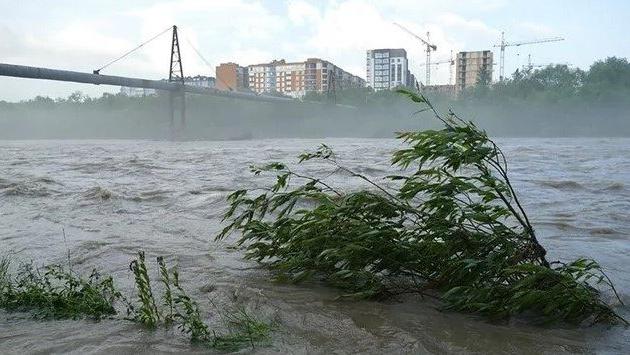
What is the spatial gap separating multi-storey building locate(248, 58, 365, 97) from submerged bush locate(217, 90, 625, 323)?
3799 inches

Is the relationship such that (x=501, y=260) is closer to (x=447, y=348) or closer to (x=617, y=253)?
(x=447, y=348)

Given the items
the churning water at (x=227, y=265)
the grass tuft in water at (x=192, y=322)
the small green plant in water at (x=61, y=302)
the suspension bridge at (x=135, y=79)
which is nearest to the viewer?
the grass tuft in water at (x=192, y=322)

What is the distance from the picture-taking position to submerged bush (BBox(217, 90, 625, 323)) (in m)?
3.40

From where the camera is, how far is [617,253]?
5555 mm

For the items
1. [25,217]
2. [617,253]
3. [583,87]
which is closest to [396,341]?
[617,253]

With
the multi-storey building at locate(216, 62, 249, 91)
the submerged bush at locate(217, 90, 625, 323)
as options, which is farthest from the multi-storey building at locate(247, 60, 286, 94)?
the submerged bush at locate(217, 90, 625, 323)

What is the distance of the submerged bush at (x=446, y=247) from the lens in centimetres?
340

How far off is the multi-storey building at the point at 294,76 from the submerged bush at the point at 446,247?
96.5 meters

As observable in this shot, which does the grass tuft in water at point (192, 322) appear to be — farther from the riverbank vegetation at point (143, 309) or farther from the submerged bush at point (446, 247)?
the submerged bush at point (446, 247)

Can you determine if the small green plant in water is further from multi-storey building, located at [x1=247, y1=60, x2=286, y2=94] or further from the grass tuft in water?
multi-storey building, located at [x1=247, y1=60, x2=286, y2=94]

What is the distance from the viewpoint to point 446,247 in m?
3.69

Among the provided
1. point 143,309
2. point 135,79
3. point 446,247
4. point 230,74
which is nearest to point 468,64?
point 230,74

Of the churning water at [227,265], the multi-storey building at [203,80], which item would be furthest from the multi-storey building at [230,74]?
the churning water at [227,265]

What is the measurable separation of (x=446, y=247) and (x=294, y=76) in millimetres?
106134
